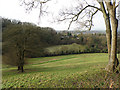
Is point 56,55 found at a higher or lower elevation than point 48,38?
lower

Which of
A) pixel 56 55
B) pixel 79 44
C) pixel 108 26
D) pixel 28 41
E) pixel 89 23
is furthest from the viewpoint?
pixel 56 55

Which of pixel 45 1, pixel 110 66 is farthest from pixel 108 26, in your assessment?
pixel 45 1

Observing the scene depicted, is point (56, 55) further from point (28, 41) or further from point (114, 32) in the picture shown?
point (114, 32)

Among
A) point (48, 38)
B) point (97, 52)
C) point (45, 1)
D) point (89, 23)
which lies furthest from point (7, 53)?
point (97, 52)

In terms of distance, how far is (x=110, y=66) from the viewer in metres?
5.84

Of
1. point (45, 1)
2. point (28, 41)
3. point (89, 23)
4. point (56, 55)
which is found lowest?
point (56, 55)

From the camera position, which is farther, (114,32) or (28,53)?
(28,53)

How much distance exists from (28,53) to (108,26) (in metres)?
10.2

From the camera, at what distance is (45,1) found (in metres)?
6.94

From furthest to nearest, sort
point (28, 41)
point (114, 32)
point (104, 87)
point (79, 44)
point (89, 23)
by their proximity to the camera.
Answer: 1. point (79, 44)
2. point (28, 41)
3. point (89, 23)
4. point (114, 32)
5. point (104, 87)

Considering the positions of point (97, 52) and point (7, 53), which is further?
point (97, 52)

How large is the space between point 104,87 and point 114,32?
3386 mm

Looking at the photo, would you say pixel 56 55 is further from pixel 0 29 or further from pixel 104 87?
pixel 104 87

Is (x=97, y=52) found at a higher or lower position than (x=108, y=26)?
lower
